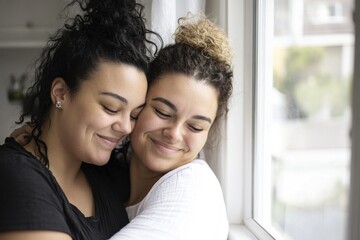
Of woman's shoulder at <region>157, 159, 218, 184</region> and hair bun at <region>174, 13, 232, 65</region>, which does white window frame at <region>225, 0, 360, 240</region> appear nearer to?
hair bun at <region>174, 13, 232, 65</region>

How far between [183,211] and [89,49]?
0.49 metres

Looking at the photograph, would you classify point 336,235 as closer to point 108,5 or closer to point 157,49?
point 157,49

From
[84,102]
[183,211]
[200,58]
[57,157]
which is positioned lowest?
[183,211]

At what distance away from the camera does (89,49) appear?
1.13 m

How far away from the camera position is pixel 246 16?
1477 mm

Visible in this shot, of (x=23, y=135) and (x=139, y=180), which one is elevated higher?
(x=23, y=135)

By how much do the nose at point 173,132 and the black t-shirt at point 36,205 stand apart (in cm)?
29

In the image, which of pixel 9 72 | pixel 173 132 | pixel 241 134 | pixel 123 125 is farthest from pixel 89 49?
pixel 9 72

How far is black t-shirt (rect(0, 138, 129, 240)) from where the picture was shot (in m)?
0.90

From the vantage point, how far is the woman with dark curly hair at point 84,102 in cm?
110

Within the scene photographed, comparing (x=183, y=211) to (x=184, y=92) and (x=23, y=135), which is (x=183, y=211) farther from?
(x=23, y=135)

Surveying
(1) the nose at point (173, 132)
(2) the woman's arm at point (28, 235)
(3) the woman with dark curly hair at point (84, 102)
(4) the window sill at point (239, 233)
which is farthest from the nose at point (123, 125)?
(4) the window sill at point (239, 233)

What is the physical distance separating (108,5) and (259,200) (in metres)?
0.88

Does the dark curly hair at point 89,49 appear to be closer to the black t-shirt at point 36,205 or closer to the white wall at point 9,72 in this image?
the black t-shirt at point 36,205
